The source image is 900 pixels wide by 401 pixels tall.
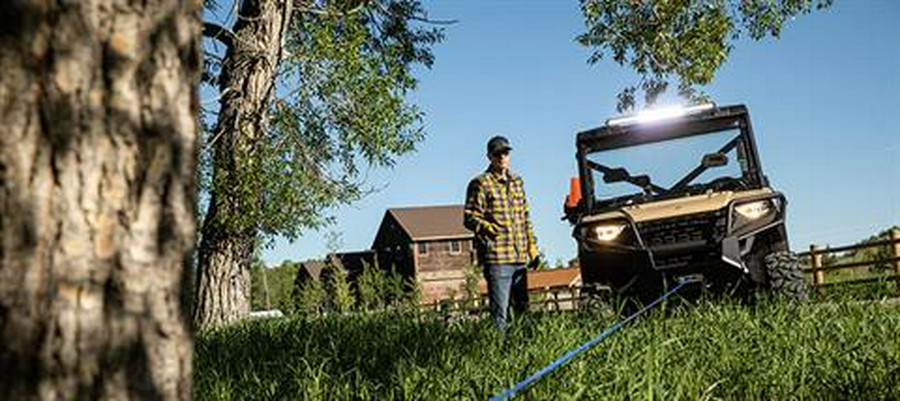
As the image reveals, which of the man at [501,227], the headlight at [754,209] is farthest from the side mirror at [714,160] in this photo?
the man at [501,227]

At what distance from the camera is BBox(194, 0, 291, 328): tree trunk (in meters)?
11.1

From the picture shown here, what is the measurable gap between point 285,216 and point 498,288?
5248 mm

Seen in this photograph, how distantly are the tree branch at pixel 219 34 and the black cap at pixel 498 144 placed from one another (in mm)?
6090

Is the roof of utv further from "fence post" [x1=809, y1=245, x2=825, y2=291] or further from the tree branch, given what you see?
"fence post" [x1=809, y1=245, x2=825, y2=291]

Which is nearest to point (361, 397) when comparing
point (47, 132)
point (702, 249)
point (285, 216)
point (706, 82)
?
point (47, 132)

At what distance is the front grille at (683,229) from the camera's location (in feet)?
25.3

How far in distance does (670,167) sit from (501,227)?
2.28 metres

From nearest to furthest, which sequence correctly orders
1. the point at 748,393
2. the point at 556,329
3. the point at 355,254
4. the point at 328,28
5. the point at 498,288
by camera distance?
the point at 748,393 < the point at 556,329 < the point at 498,288 < the point at 328,28 < the point at 355,254

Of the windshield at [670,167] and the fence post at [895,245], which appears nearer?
the windshield at [670,167]

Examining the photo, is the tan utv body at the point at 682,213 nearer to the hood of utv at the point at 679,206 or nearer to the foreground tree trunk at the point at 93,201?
the hood of utv at the point at 679,206

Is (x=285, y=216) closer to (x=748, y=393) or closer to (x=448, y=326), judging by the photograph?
(x=448, y=326)

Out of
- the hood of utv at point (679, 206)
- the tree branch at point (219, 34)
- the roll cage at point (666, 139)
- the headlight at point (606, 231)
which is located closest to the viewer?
the hood of utv at point (679, 206)

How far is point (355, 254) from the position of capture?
67.1 m

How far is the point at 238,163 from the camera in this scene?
11141mm
